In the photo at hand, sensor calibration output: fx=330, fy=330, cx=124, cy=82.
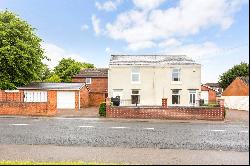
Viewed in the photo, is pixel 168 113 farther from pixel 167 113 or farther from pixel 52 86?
pixel 52 86

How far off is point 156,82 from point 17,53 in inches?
640

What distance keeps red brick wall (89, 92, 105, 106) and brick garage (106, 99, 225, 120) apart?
60.9ft

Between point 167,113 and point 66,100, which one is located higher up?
point 66,100

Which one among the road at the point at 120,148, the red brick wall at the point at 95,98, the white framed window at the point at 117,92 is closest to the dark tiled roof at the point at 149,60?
the white framed window at the point at 117,92

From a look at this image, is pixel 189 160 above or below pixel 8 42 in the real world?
below

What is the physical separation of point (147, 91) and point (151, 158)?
1182 inches

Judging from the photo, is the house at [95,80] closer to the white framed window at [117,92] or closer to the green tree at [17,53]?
the white framed window at [117,92]

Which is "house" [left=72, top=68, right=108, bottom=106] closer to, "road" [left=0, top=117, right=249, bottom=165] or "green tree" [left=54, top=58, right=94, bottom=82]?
"green tree" [left=54, top=58, right=94, bottom=82]

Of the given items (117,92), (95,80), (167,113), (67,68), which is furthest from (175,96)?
(67,68)

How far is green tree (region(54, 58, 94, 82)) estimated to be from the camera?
79562 mm

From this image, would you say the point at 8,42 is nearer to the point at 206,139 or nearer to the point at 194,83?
the point at 194,83

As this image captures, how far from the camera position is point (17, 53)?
Result: 36.7 meters

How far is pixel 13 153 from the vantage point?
10.2 metres

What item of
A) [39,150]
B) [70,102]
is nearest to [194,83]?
[70,102]
